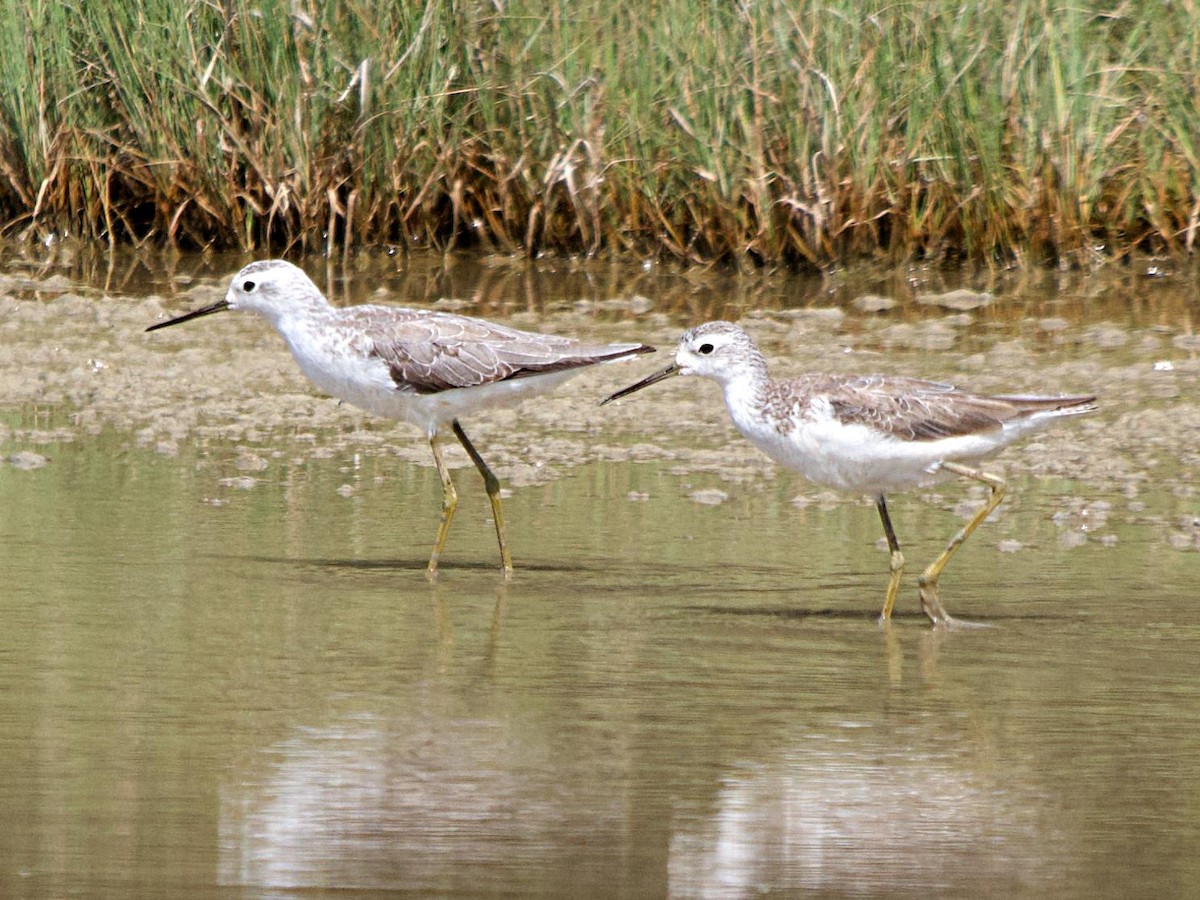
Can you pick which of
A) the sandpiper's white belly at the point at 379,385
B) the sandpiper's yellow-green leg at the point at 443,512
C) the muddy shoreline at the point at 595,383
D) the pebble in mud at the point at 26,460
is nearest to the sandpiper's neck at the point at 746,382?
the sandpiper's white belly at the point at 379,385

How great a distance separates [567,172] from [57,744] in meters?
7.00

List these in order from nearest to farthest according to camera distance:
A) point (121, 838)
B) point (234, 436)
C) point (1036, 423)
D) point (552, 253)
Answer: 1. point (121, 838)
2. point (1036, 423)
3. point (234, 436)
4. point (552, 253)

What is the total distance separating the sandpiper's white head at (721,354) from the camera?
20.5ft

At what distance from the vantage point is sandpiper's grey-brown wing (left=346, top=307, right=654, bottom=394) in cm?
668

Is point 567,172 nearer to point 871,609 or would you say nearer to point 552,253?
Result: point 552,253

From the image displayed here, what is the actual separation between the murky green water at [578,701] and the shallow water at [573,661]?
0.04 ft

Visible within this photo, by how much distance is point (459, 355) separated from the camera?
6715 millimetres

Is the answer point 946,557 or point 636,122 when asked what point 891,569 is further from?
point 636,122

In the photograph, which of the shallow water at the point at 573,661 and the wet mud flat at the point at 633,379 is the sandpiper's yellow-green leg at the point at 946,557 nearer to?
the shallow water at the point at 573,661

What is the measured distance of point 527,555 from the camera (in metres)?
6.41

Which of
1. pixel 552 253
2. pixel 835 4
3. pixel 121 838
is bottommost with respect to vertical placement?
pixel 121 838

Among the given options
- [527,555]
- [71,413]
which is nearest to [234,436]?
[71,413]

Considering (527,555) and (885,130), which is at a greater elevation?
(885,130)

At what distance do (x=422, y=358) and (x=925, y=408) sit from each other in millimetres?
1733
